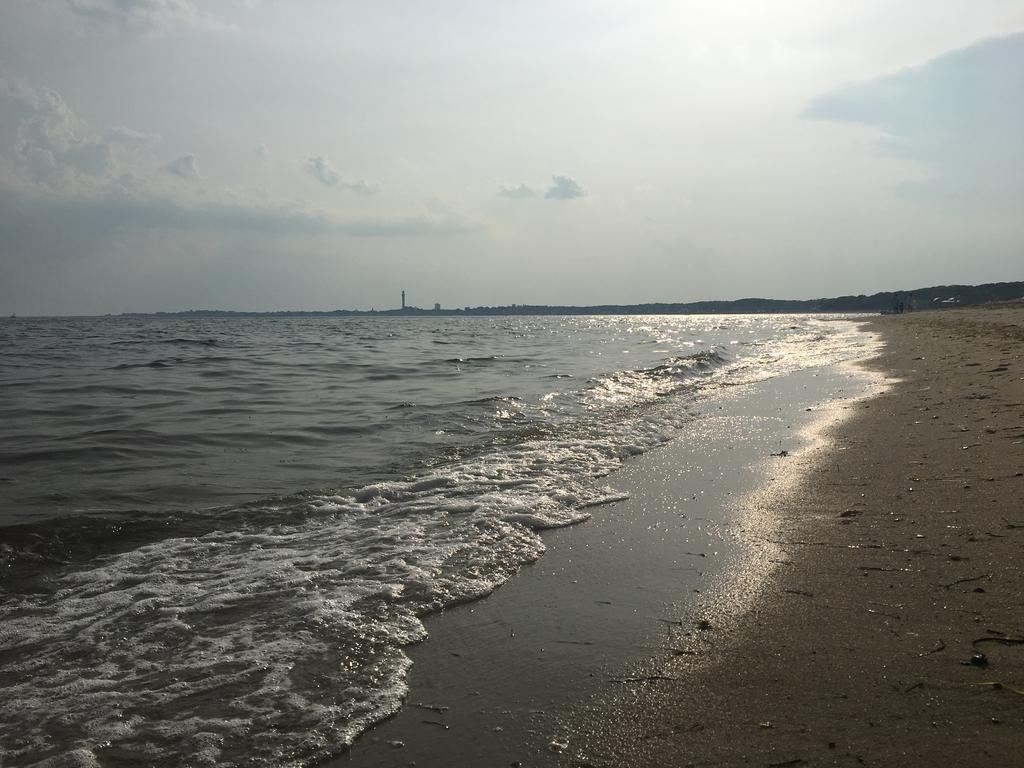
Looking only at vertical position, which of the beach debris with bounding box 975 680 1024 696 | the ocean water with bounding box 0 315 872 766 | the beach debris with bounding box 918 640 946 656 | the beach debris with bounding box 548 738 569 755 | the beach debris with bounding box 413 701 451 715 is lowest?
the ocean water with bounding box 0 315 872 766

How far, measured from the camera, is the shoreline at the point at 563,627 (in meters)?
2.53

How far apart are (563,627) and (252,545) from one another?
8.71 ft

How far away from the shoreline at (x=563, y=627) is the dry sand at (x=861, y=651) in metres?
0.20

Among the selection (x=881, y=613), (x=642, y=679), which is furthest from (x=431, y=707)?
(x=881, y=613)

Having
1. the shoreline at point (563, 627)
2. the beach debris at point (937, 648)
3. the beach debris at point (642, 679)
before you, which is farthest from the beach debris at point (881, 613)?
the beach debris at point (642, 679)

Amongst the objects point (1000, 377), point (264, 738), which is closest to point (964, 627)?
point (264, 738)

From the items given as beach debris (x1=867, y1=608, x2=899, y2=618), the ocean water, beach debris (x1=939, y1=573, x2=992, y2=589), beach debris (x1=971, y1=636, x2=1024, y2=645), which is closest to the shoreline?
the ocean water

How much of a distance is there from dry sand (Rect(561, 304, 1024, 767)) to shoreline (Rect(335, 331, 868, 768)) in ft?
0.65

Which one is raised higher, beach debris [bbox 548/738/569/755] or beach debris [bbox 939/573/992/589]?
beach debris [bbox 939/573/992/589]

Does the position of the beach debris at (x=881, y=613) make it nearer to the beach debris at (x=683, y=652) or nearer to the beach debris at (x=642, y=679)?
the beach debris at (x=683, y=652)

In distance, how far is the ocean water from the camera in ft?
9.15

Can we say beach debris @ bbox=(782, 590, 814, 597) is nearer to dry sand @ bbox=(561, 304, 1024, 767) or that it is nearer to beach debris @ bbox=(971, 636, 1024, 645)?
dry sand @ bbox=(561, 304, 1024, 767)

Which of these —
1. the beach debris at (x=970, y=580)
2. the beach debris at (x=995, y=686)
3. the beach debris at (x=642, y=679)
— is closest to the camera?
the beach debris at (x=995, y=686)

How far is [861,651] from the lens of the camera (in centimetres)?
294
